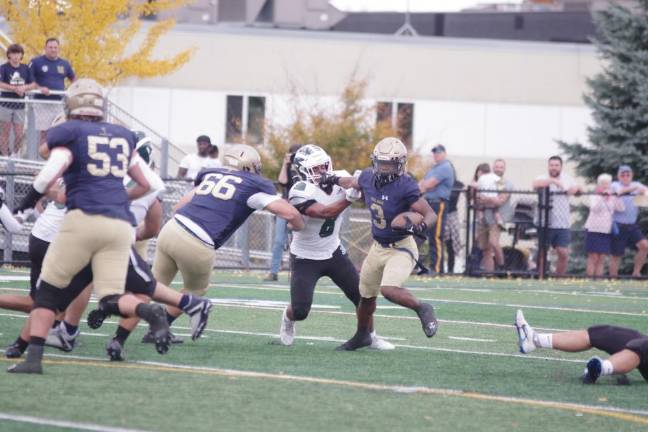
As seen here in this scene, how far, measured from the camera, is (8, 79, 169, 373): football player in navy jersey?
27.7 feet

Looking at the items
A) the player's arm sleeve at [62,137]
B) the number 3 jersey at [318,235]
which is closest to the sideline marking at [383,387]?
the player's arm sleeve at [62,137]

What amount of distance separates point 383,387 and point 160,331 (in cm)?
142

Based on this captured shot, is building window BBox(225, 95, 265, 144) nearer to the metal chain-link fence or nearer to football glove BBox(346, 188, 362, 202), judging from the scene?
the metal chain-link fence

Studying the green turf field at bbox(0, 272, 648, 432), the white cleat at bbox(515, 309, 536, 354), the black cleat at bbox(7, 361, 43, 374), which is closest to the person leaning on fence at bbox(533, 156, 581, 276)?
the green turf field at bbox(0, 272, 648, 432)

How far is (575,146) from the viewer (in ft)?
87.6

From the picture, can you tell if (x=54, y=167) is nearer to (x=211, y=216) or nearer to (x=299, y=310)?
(x=211, y=216)

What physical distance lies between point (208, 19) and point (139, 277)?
32.1 meters

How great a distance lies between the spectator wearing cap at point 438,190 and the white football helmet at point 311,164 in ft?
30.4

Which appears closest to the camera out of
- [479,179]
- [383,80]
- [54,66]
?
[54,66]

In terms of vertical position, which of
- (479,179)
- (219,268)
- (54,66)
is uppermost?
(54,66)

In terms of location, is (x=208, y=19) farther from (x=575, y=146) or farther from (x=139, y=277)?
(x=139, y=277)

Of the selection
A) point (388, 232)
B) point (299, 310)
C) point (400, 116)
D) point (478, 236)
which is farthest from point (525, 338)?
point (400, 116)

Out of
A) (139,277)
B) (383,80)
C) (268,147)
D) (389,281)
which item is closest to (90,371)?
(139,277)

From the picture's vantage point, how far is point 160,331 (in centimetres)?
842
